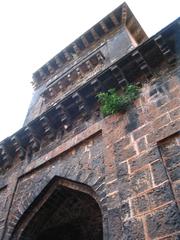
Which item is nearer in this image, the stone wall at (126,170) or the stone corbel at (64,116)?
the stone wall at (126,170)

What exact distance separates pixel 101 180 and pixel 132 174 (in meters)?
0.63

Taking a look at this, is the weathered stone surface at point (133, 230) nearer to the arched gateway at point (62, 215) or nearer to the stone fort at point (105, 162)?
the stone fort at point (105, 162)

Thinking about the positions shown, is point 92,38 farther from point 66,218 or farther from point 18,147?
point 66,218

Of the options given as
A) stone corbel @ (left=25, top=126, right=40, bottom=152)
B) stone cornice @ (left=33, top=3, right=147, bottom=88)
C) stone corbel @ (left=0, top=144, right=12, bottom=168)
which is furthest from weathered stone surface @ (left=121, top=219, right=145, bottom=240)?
stone cornice @ (left=33, top=3, right=147, bottom=88)

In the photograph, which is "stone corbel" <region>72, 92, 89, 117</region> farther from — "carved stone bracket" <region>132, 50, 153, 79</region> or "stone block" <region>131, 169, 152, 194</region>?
"stone block" <region>131, 169, 152, 194</region>

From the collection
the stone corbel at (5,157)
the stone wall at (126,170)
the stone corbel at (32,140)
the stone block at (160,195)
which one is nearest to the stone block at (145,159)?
the stone wall at (126,170)

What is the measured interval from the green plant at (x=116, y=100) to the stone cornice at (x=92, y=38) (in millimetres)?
4954

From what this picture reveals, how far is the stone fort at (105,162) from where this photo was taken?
341cm

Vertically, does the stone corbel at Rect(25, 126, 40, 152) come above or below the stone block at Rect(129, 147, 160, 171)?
above

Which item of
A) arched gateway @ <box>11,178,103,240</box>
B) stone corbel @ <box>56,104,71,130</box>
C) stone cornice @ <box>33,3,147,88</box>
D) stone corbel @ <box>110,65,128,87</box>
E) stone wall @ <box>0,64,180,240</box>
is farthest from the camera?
stone cornice @ <box>33,3,147,88</box>

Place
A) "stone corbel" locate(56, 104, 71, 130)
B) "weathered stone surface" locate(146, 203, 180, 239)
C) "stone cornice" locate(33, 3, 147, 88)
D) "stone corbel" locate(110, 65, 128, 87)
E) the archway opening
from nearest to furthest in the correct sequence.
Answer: "weathered stone surface" locate(146, 203, 180, 239) → the archway opening → "stone corbel" locate(110, 65, 128, 87) → "stone corbel" locate(56, 104, 71, 130) → "stone cornice" locate(33, 3, 147, 88)

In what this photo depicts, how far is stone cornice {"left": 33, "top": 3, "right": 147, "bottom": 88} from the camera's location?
9.52 meters

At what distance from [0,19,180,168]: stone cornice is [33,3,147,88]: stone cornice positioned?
445 cm

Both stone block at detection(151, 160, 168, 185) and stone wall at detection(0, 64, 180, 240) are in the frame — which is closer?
stone wall at detection(0, 64, 180, 240)
